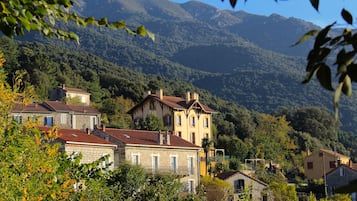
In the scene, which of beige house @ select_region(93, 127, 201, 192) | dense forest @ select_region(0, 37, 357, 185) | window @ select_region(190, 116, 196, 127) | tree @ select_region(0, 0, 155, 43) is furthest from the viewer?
dense forest @ select_region(0, 37, 357, 185)

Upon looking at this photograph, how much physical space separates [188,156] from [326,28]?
41563 millimetres

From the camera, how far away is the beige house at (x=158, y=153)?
38812 mm

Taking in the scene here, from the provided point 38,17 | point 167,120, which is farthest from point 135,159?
point 38,17

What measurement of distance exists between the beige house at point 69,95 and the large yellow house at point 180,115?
29.9 feet

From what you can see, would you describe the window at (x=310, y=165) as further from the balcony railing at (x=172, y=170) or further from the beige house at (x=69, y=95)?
the balcony railing at (x=172, y=170)

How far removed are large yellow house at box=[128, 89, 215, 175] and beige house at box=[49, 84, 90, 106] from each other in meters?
9.11

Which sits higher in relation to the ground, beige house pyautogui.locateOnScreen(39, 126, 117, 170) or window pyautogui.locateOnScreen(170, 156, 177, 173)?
beige house pyautogui.locateOnScreen(39, 126, 117, 170)

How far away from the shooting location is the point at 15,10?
379 cm

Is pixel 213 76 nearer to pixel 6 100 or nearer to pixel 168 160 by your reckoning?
pixel 168 160

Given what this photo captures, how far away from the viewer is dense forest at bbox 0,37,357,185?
211 ft

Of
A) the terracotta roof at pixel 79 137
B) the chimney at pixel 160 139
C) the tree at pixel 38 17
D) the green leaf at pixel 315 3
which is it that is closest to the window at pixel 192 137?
the chimney at pixel 160 139

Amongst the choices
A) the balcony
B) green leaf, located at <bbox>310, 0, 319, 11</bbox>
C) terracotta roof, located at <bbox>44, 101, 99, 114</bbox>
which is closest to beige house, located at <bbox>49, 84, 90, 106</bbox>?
terracotta roof, located at <bbox>44, 101, 99, 114</bbox>

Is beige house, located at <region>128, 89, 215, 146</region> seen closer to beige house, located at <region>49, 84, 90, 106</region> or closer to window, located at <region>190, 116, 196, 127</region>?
window, located at <region>190, 116, 196, 127</region>

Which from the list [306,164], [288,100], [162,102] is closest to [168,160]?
[162,102]
